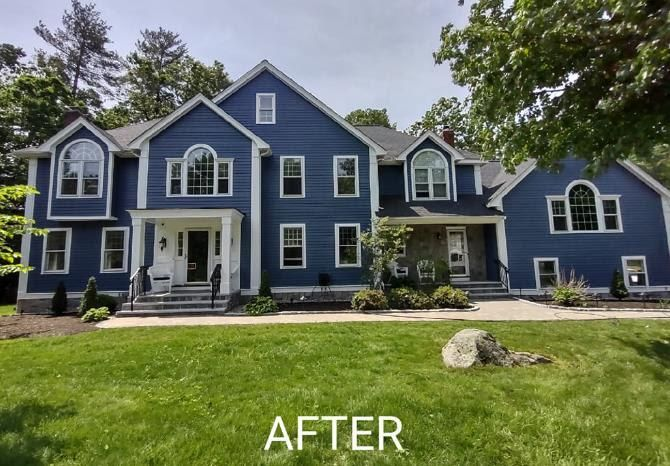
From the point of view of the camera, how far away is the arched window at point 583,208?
572 inches

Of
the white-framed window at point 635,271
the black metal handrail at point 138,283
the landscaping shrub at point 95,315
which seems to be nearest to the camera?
the landscaping shrub at point 95,315

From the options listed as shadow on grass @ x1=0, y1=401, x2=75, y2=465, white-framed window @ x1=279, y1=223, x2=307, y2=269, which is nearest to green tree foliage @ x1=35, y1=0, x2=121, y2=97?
white-framed window @ x1=279, y1=223, x2=307, y2=269

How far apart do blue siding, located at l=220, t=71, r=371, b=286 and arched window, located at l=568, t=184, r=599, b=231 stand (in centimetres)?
883

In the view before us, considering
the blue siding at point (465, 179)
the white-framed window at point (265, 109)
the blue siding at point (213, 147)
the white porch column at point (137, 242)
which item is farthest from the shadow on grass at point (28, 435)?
the blue siding at point (465, 179)

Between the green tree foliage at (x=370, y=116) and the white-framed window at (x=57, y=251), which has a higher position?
the green tree foliage at (x=370, y=116)

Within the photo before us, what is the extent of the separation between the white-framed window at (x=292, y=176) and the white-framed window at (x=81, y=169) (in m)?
7.11

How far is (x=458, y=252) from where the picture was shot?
15.4 metres

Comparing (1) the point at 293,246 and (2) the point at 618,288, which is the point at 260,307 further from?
(2) the point at 618,288

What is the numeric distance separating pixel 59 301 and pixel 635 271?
22385mm

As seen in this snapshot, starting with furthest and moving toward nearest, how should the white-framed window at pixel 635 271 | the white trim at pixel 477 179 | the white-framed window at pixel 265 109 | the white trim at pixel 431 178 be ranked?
the white trim at pixel 477 179 < the white trim at pixel 431 178 < the white-framed window at pixel 265 109 < the white-framed window at pixel 635 271

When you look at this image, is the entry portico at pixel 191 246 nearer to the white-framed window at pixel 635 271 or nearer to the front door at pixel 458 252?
the front door at pixel 458 252

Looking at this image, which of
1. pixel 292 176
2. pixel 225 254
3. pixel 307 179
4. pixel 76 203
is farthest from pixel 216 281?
pixel 76 203

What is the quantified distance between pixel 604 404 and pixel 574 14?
5504 mm

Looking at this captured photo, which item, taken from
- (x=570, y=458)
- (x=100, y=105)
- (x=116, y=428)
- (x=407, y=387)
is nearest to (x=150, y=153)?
(x=116, y=428)
